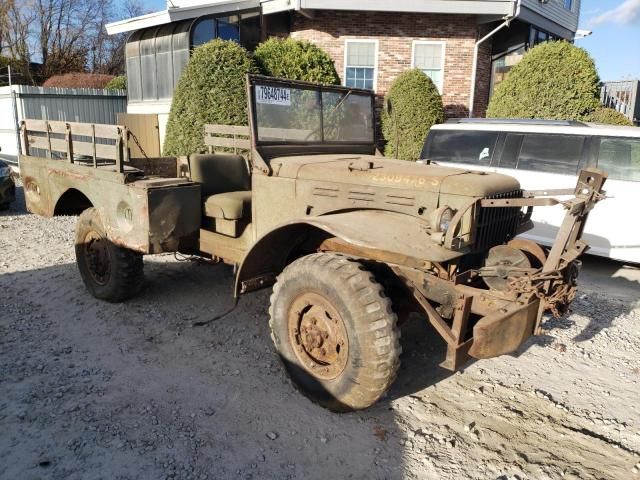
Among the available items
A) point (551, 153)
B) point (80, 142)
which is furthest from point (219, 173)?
point (551, 153)

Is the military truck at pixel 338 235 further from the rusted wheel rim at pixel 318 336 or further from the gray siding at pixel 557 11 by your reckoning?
the gray siding at pixel 557 11

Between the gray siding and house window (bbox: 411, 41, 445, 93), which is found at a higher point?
the gray siding

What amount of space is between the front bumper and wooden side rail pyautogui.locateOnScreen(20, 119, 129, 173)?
4373mm

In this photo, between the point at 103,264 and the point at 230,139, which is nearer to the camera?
the point at 103,264

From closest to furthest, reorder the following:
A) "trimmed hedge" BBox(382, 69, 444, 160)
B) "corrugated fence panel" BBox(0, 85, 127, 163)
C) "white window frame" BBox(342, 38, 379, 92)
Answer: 1. "trimmed hedge" BBox(382, 69, 444, 160)
2. "white window frame" BBox(342, 38, 379, 92)
3. "corrugated fence panel" BBox(0, 85, 127, 163)

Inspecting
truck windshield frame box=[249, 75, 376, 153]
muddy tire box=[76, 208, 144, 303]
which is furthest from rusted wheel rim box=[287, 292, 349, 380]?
muddy tire box=[76, 208, 144, 303]

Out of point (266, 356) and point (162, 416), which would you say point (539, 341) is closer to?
point (266, 356)

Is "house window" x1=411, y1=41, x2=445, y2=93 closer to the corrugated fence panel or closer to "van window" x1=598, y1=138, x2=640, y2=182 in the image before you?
"van window" x1=598, y1=138, x2=640, y2=182

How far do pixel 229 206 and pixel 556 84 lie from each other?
9.73 meters

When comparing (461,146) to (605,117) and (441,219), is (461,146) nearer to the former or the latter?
(441,219)

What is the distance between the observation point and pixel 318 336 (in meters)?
3.28

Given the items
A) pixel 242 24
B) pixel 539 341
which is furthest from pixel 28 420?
pixel 242 24

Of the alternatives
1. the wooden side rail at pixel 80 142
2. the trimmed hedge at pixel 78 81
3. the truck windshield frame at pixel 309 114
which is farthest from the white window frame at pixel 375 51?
the trimmed hedge at pixel 78 81

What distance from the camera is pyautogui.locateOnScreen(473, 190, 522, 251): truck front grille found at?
3285mm
